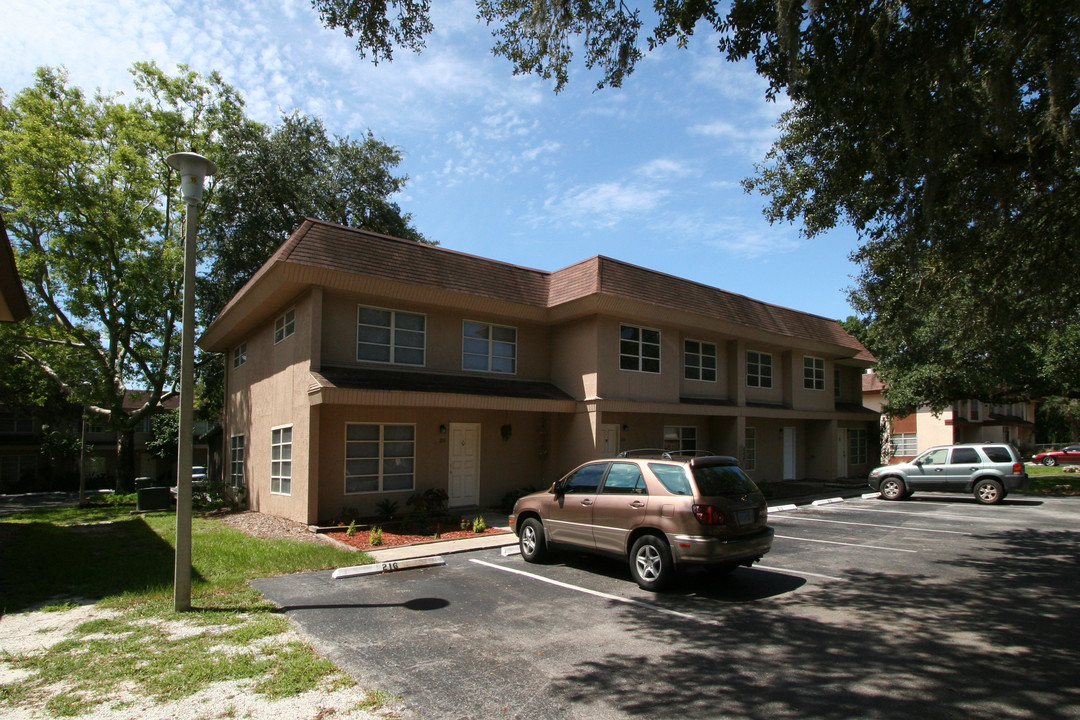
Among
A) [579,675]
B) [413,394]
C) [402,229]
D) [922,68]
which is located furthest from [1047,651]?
[402,229]

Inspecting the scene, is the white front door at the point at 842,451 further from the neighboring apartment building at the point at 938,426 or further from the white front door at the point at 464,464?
the white front door at the point at 464,464

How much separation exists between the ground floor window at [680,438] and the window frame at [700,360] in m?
1.79

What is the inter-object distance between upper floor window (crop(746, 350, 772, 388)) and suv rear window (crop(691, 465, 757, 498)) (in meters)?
14.6

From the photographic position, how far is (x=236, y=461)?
20344mm

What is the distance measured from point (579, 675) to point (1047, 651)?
443 cm

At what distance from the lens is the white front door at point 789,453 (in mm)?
25031

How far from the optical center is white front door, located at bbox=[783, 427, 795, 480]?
82.1 feet

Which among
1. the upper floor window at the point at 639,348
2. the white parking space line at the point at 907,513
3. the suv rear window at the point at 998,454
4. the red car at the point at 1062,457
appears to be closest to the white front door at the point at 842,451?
the suv rear window at the point at 998,454

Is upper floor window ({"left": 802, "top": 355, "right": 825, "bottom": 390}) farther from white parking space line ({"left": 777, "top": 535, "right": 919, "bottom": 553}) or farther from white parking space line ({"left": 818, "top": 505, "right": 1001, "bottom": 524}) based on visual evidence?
white parking space line ({"left": 777, "top": 535, "right": 919, "bottom": 553})

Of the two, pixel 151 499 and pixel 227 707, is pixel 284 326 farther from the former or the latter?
pixel 227 707

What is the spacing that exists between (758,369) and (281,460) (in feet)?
53.3

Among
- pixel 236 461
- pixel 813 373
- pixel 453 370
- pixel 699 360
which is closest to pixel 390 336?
pixel 453 370

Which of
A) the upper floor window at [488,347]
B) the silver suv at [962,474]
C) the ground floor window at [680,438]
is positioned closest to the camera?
the upper floor window at [488,347]

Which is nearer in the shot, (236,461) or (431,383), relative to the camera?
(431,383)
